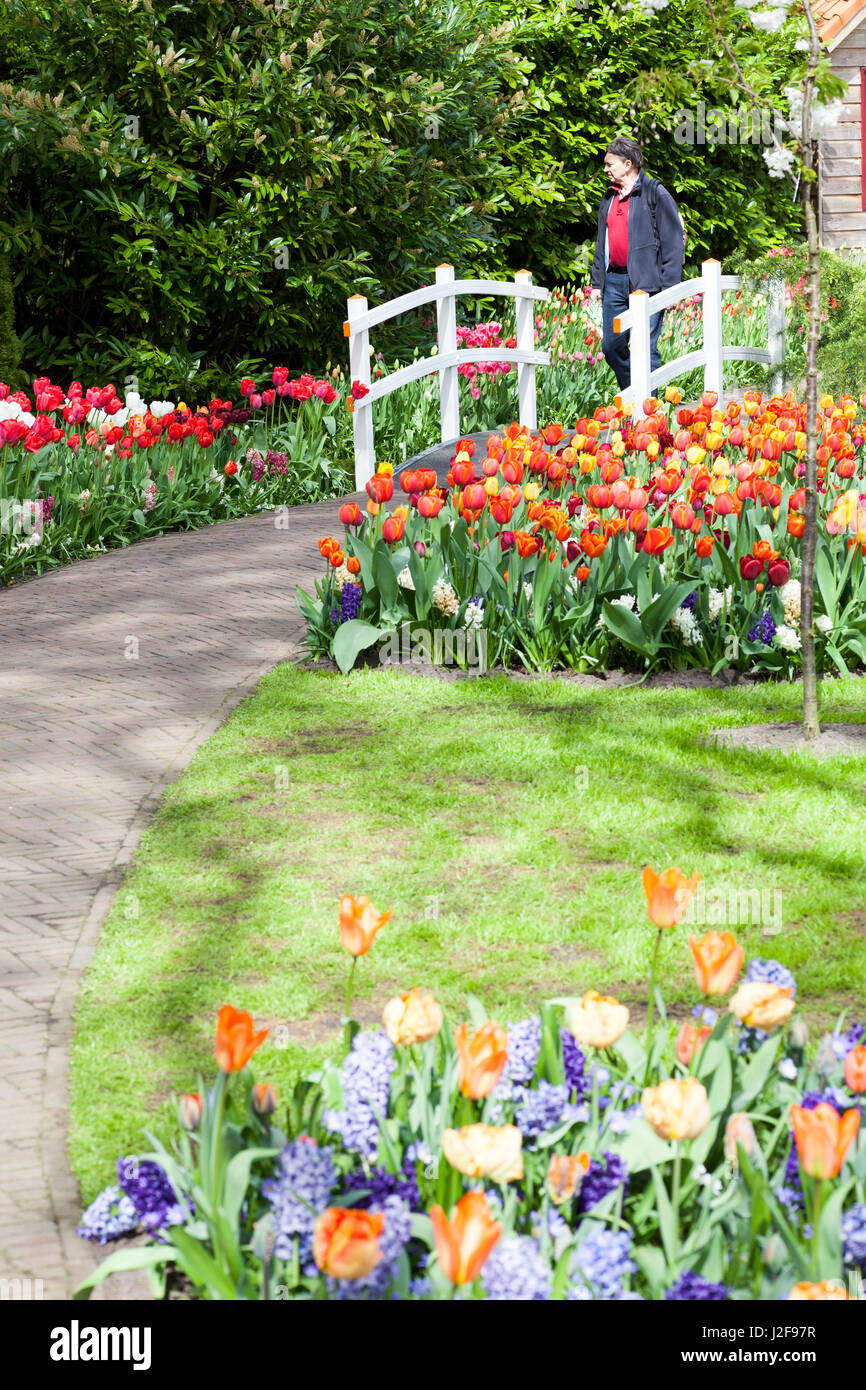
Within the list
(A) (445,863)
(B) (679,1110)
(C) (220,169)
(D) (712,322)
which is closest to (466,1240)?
(B) (679,1110)

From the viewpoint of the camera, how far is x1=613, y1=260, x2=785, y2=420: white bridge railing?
10.9m

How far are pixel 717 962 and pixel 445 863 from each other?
210 centimetres

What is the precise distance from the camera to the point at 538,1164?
102 inches

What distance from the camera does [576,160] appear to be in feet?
61.0

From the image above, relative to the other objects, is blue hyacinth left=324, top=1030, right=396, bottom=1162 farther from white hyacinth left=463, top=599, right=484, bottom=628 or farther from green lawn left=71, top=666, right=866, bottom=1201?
white hyacinth left=463, top=599, right=484, bottom=628

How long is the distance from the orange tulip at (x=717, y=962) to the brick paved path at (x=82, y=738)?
1.11 meters


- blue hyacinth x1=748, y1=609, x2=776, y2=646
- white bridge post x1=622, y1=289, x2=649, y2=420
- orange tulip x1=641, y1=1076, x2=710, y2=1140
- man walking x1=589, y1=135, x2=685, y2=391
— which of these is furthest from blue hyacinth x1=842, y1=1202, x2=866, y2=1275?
man walking x1=589, y1=135, x2=685, y2=391

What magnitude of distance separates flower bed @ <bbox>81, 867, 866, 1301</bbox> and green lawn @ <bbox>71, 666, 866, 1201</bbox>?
21.0 inches

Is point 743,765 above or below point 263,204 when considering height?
below

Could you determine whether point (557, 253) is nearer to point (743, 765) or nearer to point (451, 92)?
point (451, 92)
